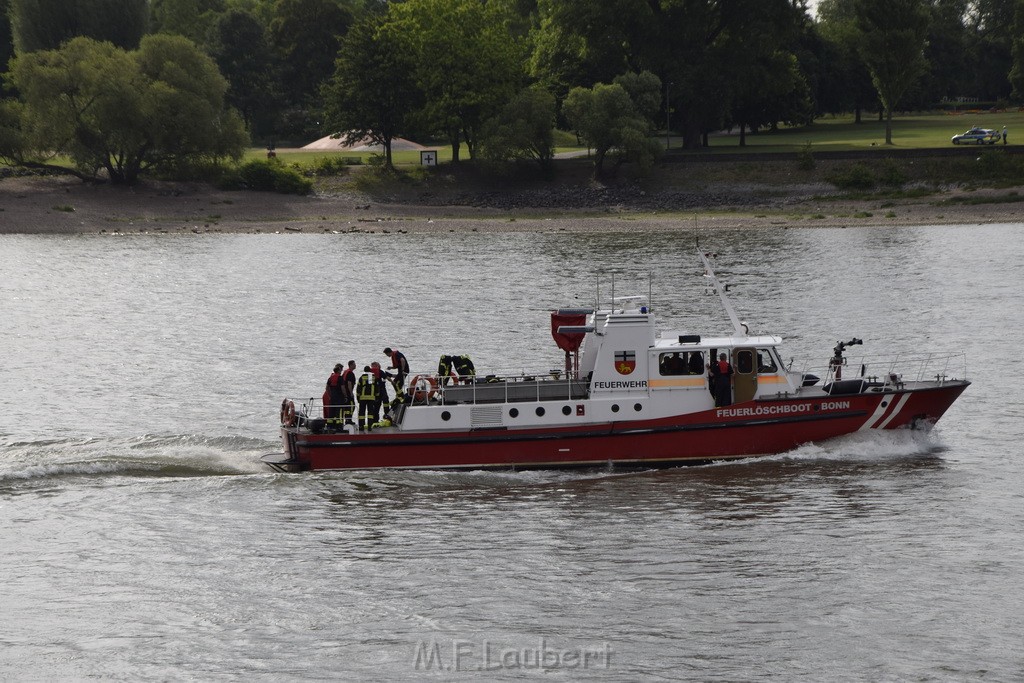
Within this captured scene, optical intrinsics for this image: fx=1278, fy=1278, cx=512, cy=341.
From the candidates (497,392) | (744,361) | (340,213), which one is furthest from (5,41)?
(744,361)

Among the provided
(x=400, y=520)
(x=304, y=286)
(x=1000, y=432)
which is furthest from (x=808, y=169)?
(x=400, y=520)

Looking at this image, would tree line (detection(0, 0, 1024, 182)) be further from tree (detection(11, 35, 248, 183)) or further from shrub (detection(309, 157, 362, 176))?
shrub (detection(309, 157, 362, 176))

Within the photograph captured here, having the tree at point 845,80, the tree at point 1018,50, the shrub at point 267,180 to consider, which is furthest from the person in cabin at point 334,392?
the tree at point 1018,50

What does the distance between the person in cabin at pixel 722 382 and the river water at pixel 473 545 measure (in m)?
1.38

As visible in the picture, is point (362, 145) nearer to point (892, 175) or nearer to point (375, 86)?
point (375, 86)

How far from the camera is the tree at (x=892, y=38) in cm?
8519

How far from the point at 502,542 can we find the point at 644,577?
9.33ft

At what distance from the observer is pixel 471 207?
81375 mm

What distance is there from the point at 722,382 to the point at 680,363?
91cm

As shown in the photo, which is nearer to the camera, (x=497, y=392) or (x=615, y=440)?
(x=615, y=440)

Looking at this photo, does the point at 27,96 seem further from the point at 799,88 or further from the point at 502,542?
the point at 502,542

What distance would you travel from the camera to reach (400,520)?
929 inches

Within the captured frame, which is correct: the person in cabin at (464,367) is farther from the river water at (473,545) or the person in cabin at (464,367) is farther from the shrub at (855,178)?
the shrub at (855,178)

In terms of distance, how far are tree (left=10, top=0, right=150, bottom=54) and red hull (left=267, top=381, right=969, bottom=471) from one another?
267ft
